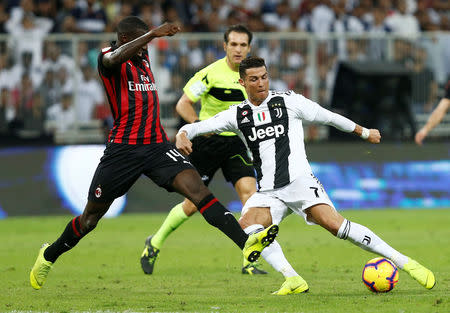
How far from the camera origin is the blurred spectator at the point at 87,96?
52.8 ft

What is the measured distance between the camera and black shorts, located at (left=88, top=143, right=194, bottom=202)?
8008 millimetres

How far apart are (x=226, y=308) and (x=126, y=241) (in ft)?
19.5

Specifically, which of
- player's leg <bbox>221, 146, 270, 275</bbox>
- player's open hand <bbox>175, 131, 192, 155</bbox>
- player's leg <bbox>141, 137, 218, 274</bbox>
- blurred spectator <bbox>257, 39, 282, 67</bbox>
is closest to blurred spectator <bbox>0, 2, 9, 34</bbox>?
blurred spectator <bbox>257, 39, 282, 67</bbox>

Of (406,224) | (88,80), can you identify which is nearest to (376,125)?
(406,224)

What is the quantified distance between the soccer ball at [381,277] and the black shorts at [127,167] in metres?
1.83

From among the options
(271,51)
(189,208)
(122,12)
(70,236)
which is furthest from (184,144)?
(122,12)

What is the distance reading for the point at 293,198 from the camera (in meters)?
7.77

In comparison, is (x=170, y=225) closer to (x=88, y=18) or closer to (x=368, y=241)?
(x=368, y=241)

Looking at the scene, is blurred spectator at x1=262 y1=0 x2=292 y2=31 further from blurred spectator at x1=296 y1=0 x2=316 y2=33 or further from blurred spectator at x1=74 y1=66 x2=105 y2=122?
blurred spectator at x1=74 y1=66 x2=105 y2=122

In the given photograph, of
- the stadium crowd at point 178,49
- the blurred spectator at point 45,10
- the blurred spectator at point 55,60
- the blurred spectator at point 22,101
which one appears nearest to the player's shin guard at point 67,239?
the stadium crowd at point 178,49

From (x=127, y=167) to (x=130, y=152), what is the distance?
0.14 m

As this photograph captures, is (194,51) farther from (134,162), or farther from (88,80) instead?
(134,162)

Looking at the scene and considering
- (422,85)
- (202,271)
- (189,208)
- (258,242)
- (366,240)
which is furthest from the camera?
(422,85)

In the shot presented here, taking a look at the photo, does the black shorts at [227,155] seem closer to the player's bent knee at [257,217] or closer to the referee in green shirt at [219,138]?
the referee in green shirt at [219,138]
